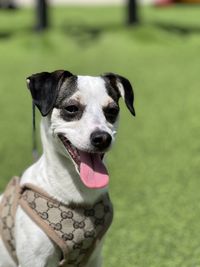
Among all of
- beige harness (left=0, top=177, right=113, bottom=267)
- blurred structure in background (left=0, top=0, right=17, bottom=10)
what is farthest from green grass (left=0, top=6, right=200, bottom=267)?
blurred structure in background (left=0, top=0, right=17, bottom=10)

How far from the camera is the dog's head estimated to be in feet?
10.5

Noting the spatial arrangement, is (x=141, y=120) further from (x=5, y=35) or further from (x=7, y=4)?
(x=7, y=4)

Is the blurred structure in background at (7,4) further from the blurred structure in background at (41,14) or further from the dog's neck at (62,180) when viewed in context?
the dog's neck at (62,180)

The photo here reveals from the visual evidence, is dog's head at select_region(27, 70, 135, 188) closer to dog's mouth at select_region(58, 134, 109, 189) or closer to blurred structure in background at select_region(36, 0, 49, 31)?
dog's mouth at select_region(58, 134, 109, 189)

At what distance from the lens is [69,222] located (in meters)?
3.42

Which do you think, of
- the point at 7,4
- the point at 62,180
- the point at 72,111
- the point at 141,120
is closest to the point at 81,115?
the point at 72,111

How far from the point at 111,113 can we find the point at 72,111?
0.67 feet

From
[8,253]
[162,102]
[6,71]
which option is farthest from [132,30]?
[8,253]

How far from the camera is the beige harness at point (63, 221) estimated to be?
3387 mm

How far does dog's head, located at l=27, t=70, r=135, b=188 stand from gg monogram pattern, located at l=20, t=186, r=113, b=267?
0.28 metres

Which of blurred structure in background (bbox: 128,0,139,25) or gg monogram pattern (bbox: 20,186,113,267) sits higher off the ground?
gg monogram pattern (bbox: 20,186,113,267)

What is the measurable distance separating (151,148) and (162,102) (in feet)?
6.90

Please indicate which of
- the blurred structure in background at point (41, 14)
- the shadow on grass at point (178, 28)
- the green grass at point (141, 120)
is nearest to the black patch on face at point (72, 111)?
the green grass at point (141, 120)

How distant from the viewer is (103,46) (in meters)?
13.1
